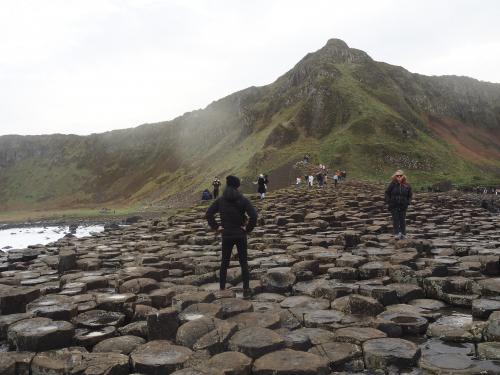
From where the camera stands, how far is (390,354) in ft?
17.7

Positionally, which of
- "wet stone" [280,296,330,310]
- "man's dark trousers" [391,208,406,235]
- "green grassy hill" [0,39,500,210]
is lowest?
"wet stone" [280,296,330,310]

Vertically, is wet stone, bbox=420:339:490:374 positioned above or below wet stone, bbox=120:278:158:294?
below

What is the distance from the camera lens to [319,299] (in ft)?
26.2

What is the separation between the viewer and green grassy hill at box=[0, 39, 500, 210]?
53969 millimetres

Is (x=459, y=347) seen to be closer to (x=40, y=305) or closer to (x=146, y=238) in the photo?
(x=40, y=305)

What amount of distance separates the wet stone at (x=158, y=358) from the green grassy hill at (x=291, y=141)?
1609 inches

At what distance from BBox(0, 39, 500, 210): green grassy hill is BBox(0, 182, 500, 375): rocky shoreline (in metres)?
35.5

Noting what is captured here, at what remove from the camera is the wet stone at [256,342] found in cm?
552

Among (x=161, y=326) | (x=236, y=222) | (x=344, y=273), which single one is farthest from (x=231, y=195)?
(x=161, y=326)

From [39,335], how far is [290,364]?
3426 millimetres

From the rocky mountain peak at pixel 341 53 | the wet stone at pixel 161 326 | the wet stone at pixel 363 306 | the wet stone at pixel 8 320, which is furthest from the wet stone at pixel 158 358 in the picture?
the rocky mountain peak at pixel 341 53

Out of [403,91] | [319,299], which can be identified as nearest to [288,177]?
[319,299]

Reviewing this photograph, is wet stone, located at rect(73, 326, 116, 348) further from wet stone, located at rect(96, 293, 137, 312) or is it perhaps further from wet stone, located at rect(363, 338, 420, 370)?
wet stone, located at rect(363, 338, 420, 370)

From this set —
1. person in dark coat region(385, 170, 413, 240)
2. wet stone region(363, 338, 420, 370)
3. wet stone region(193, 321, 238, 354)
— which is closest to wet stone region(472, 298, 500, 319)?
wet stone region(363, 338, 420, 370)
